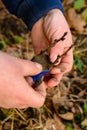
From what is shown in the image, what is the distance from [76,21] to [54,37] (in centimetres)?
84

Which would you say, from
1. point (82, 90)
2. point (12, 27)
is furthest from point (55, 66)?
point (12, 27)

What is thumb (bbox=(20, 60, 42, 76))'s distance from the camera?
1.10 metres

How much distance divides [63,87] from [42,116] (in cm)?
24

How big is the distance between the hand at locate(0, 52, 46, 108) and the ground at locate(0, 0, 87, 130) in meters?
0.50

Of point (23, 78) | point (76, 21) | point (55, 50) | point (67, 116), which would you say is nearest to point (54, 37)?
point (55, 50)

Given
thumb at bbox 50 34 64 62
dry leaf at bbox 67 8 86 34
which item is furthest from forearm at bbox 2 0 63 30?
dry leaf at bbox 67 8 86 34

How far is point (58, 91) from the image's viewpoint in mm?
1812

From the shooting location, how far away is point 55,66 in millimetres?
1336

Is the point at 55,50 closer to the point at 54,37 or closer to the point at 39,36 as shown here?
the point at 54,37

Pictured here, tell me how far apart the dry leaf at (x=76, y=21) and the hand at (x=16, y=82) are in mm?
1079

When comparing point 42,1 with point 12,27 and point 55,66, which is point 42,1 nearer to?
point 55,66

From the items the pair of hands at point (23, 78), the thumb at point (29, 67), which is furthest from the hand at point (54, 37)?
the thumb at point (29, 67)

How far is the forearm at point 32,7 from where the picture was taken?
1.46 metres

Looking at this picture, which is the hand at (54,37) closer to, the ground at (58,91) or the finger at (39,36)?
the finger at (39,36)
